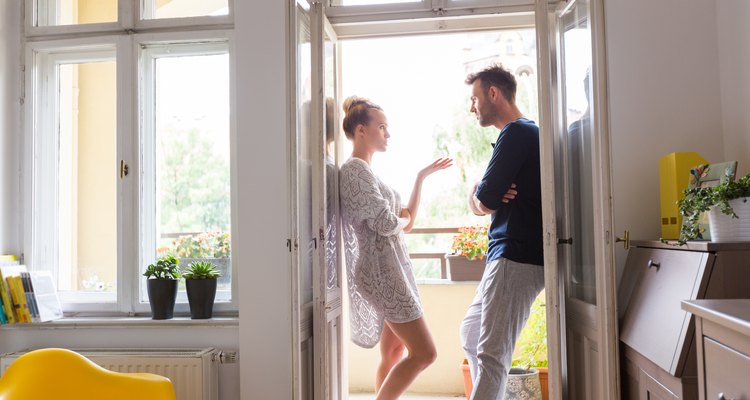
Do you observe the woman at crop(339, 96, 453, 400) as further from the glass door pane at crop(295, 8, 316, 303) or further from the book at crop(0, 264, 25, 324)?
the book at crop(0, 264, 25, 324)

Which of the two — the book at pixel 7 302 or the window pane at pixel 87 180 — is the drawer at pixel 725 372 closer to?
the window pane at pixel 87 180

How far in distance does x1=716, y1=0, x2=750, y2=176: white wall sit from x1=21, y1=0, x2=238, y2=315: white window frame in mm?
2334

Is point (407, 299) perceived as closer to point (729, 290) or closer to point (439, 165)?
point (439, 165)

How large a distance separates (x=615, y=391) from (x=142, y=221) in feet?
8.08

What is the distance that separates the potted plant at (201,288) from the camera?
3.45 m

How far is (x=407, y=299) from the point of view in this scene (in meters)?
3.27

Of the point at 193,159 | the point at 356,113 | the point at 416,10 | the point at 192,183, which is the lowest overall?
the point at 192,183

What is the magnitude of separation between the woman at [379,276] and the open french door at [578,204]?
0.69 m

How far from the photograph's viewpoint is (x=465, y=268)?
184 inches

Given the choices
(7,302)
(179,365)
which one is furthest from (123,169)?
(179,365)

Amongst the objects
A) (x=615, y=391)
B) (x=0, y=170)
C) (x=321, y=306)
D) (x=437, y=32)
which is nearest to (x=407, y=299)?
(x=321, y=306)

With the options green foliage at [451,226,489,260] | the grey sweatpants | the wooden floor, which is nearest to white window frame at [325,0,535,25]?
the grey sweatpants

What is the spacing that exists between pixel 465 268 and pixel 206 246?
182 centimetres

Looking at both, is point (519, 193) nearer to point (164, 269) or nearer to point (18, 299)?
point (164, 269)
